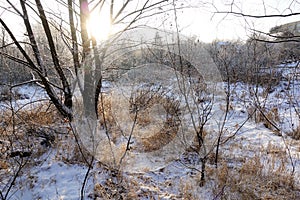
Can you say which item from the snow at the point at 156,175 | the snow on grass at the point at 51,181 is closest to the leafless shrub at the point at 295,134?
the snow at the point at 156,175

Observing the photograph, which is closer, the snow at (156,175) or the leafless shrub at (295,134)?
the snow at (156,175)

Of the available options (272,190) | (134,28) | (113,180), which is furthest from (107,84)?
(272,190)

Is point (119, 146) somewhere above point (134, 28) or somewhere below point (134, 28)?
below

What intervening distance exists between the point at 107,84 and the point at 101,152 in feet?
6.79

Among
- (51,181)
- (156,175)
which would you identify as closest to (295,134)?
(156,175)

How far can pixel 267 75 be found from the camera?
7.40 metres

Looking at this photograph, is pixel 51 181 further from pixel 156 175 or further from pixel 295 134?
pixel 295 134

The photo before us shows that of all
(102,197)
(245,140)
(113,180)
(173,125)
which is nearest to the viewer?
(102,197)

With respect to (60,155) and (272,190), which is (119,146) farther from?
(272,190)

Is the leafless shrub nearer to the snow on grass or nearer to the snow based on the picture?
the snow

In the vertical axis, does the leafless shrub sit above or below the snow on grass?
below

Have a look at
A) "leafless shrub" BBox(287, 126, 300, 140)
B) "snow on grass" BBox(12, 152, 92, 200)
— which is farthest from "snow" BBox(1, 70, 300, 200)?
"leafless shrub" BBox(287, 126, 300, 140)

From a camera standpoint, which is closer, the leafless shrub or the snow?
the snow

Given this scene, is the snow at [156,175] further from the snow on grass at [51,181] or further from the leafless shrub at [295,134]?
the leafless shrub at [295,134]
